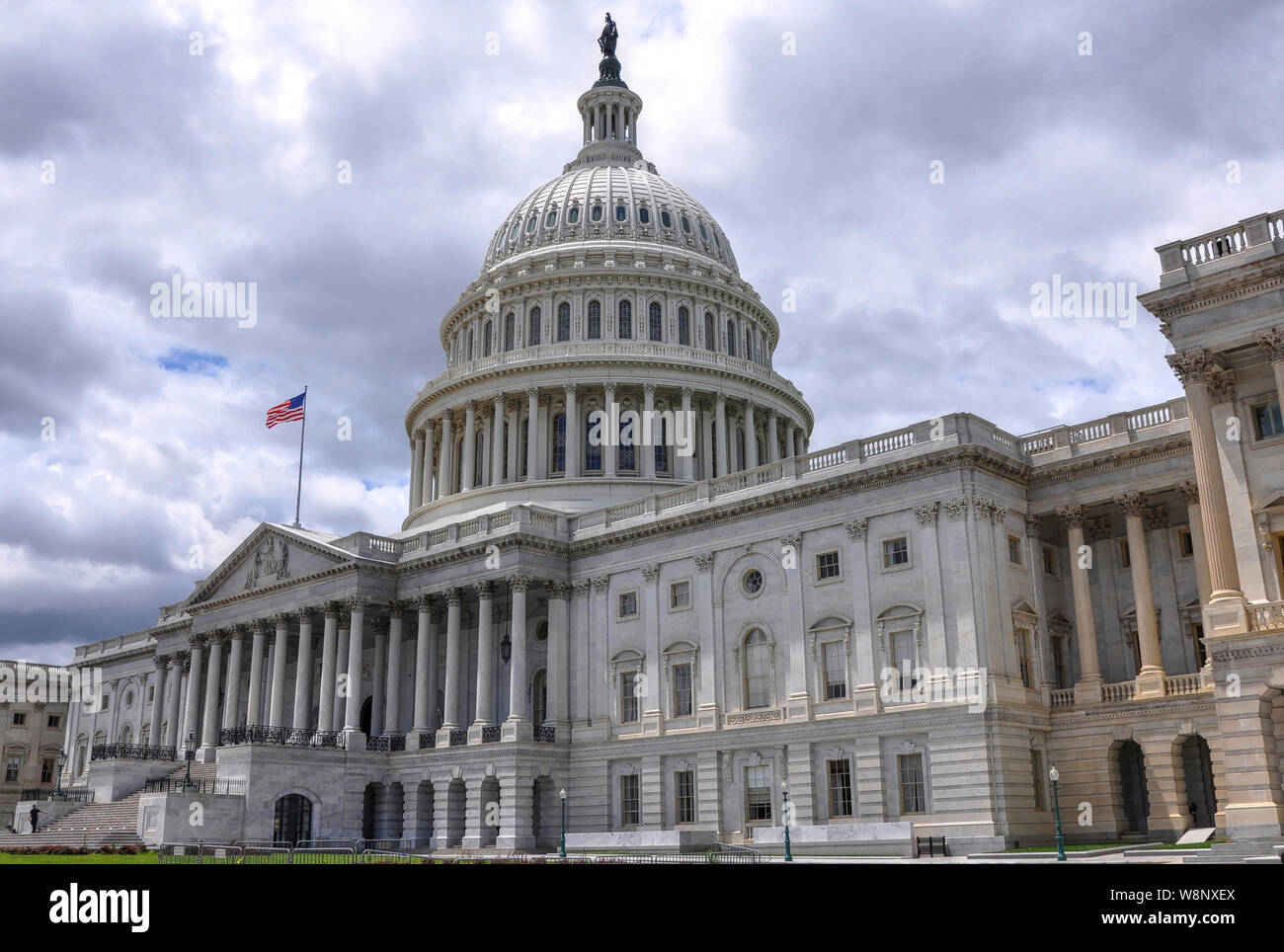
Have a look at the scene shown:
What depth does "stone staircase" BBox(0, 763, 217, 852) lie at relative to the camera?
54947 millimetres

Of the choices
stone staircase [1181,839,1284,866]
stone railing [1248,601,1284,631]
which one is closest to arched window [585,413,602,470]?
stone railing [1248,601,1284,631]

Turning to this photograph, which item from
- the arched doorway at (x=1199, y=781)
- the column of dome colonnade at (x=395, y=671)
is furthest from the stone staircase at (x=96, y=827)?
the arched doorway at (x=1199, y=781)

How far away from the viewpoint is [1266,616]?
111ft

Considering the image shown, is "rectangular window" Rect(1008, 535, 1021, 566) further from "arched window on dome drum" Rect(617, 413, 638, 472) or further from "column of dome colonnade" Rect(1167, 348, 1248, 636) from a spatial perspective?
"arched window on dome drum" Rect(617, 413, 638, 472)

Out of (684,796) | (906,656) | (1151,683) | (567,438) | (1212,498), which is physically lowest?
(684,796)

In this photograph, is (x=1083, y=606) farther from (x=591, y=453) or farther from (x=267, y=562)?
(x=267, y=562)

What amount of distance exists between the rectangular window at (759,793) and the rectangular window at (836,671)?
4267mm

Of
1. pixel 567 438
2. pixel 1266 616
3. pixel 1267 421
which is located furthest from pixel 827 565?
pixel 567 438

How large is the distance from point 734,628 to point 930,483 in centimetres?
1128

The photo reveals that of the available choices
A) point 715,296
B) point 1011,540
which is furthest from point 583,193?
point 1011,540

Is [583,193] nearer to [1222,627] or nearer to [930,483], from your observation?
[930,483]

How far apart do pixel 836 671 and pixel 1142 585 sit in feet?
40.4

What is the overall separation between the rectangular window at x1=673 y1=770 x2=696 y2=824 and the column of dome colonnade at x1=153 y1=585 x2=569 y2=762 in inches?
289

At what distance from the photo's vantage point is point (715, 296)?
84.1 m
